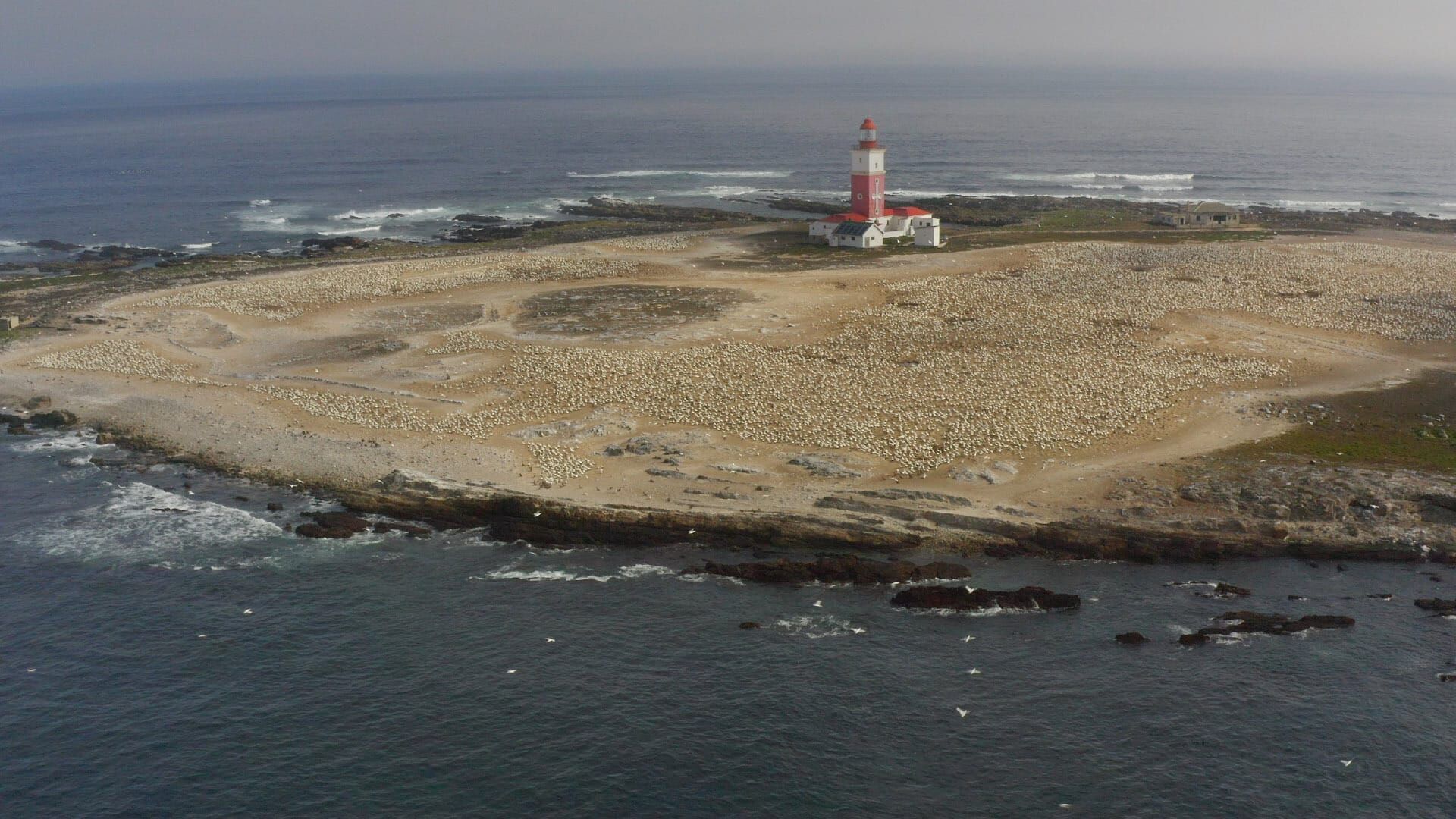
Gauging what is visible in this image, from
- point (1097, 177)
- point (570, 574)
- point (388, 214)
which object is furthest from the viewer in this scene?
point (1097, 177)

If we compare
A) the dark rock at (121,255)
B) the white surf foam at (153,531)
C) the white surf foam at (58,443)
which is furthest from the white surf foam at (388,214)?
the white surf foam at (153,531)

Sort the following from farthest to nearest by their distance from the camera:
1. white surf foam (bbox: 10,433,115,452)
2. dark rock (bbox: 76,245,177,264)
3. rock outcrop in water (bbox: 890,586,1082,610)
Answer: dark rock (bbox: 76,245,177,264) → white surf foam (bbox: 10,433,115,452) → rock outcrop in water (bbox: 890,586,1082,610)

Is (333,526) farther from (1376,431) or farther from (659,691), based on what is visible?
(1376,431)

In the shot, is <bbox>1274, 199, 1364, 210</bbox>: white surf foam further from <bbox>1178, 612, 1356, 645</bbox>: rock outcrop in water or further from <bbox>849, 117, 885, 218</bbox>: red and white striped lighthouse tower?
<bbox>1178, 612, 1356, 645</bbox>: rock outcrop in water

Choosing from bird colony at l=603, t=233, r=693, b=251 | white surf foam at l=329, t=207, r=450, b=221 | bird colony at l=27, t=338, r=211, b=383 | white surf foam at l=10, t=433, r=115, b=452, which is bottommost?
white surf foam at l=10, t=433, r=115, b=452

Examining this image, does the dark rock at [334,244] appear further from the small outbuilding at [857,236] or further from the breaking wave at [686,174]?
the breaking wave at [686,174]

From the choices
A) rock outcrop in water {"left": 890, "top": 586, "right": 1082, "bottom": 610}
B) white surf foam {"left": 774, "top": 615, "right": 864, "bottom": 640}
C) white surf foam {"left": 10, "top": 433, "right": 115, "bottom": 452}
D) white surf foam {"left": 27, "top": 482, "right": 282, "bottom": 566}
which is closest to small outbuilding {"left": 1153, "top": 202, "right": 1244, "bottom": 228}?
rock outcrop in water {"left": 890, "top": 586, "right": 1082, "bottom": 610}

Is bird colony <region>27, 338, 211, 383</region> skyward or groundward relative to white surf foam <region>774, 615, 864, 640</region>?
skyward

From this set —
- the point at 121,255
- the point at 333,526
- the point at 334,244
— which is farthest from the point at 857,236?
the point at 121,255

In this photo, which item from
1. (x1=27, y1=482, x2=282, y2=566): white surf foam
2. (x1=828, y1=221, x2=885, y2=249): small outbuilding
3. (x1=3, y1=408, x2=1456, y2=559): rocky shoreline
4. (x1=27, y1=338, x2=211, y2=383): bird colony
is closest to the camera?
(x1=3, y1=408, x2=1456, y2=559): rocky shoreline
